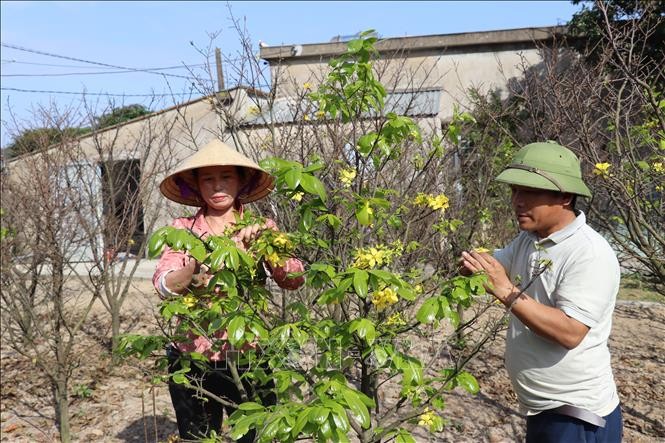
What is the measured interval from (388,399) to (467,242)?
1.49m

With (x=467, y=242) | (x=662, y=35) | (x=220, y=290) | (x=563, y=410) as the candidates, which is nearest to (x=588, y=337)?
(x=563, y=410)

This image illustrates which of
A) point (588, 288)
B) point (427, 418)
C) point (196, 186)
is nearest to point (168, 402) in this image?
point (196, 186)

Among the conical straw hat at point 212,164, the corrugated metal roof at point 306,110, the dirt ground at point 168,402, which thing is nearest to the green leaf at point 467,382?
the conical straw hat at point 212,164

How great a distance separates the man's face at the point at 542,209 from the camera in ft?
5.95

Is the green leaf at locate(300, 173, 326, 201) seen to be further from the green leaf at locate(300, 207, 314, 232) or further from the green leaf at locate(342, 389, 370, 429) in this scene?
the green leaf at locate(342, 389, 370, 429)

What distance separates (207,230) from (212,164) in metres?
0.25

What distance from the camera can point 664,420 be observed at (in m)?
3.95

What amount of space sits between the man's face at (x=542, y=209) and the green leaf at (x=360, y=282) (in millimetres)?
652

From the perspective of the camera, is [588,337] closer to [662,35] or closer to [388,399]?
[388,399]

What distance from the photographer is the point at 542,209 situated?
5.96 ft

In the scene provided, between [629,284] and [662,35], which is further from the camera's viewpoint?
[662,35]

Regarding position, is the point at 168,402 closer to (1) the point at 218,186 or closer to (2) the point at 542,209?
(1) the point at 218,186

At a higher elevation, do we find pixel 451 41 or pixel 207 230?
pixel 451 41

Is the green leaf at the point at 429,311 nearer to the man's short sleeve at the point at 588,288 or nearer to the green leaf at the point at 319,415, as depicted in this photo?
the green leaf at the point at 319,415
